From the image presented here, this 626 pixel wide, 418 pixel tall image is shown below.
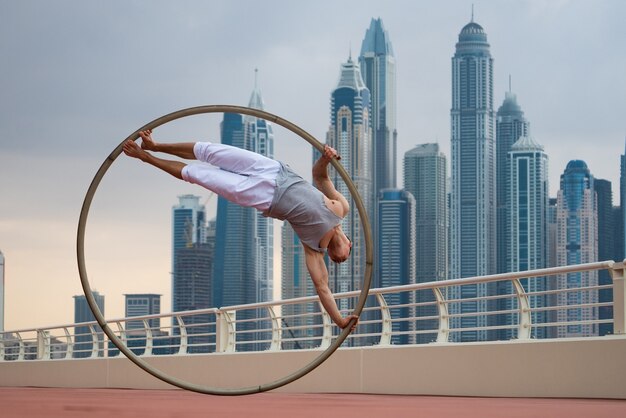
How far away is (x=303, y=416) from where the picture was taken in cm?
1042

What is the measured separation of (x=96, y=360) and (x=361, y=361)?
8628 millimetres

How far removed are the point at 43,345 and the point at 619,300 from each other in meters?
18.1

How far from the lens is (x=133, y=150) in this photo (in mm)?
11875

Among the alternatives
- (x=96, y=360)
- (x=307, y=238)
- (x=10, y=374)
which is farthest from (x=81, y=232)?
(x=10, y=374)

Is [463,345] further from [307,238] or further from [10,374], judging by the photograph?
[10,374]

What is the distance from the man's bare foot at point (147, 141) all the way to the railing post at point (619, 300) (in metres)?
5.59

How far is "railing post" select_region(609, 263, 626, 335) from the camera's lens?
1407 cm

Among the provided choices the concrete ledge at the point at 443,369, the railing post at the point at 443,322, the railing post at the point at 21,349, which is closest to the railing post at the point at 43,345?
the railing post at the point at 21,349

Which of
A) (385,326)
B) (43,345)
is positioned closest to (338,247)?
(385,326)

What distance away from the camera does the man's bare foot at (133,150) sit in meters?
11.8

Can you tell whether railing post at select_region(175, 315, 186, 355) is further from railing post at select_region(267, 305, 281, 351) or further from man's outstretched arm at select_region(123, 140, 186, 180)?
man's outstretched arm at select_region(123, 140, 186, 180)

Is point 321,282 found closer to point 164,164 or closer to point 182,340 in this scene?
point 164,164

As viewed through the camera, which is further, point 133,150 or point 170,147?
point 133,150

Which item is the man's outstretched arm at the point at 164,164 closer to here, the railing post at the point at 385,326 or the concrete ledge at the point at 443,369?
the concrete ledge at the point at 443,369
